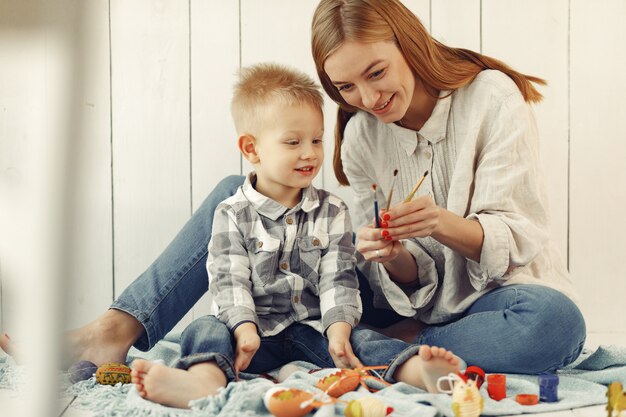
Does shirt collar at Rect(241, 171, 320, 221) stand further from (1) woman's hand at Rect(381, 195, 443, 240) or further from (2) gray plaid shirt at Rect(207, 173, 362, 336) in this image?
(1) woman's hand at Rect(381, 195, 443, 240)

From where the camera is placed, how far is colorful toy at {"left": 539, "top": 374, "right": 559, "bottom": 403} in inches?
44.2

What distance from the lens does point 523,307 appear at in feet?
4.08

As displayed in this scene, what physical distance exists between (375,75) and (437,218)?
267mm

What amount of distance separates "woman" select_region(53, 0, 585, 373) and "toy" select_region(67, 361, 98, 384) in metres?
0.03

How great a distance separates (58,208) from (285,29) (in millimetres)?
1359

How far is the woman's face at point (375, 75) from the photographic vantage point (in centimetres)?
131

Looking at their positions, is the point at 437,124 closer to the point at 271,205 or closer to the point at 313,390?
the point at 271,205

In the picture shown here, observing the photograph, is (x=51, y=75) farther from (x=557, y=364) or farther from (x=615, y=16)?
(x=615, y=16)

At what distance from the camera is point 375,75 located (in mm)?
1329

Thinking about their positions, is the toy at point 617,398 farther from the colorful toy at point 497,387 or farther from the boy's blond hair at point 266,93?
the boy's blond hair at point 266,93

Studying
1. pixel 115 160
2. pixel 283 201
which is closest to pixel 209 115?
pixel 115 160

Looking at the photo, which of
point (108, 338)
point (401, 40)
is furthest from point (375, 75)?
point (108, 338)

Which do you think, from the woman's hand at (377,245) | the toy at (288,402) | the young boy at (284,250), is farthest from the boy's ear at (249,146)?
the toy at (288,402)

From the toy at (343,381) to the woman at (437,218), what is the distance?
0.60 feet
